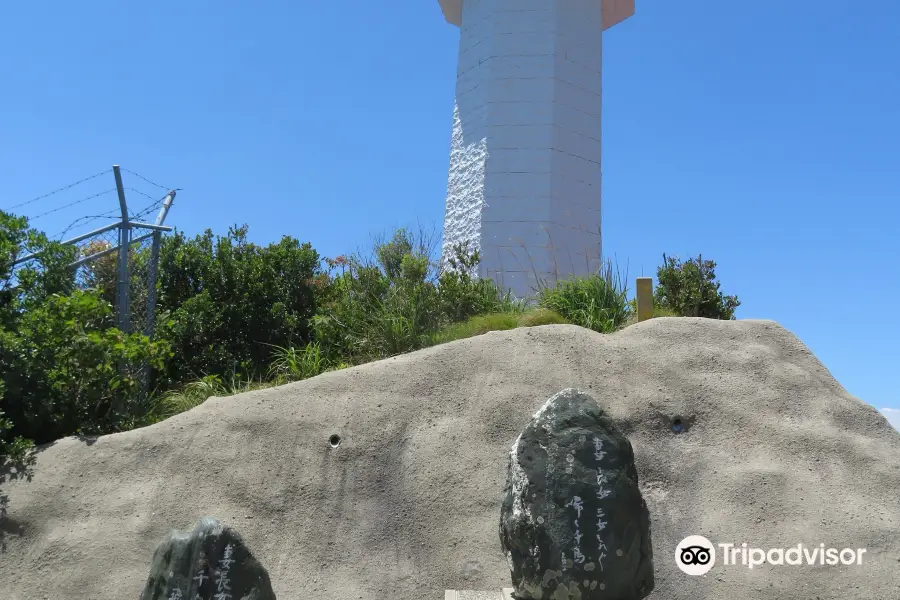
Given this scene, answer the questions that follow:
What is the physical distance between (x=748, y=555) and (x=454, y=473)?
9.01ft

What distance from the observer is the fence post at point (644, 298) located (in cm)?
1020

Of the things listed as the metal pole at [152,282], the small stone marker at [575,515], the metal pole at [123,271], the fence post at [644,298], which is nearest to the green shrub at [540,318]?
the fence post at [644,298]

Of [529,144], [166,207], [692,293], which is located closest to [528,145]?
[529,144]

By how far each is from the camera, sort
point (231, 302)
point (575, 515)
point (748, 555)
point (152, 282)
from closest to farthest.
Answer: point (575, 515) → point (748, 555) → point (152, 282) → point (231, 302)

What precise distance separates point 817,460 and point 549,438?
10.6 feet

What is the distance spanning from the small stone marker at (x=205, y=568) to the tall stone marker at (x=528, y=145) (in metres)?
8.35

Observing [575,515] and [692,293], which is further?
[692,293]

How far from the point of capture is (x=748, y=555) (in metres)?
7.38

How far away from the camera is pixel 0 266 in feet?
30.1

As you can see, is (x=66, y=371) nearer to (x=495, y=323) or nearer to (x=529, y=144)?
(x=495, y=323)

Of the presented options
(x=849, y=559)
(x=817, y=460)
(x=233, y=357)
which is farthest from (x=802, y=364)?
(x=233, y=357)

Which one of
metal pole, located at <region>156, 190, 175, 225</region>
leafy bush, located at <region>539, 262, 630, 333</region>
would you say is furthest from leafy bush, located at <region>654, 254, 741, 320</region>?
metal pole, located at <region>156, 190, 175, 225</region>

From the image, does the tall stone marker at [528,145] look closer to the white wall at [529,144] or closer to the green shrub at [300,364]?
the white wall at [529,144]

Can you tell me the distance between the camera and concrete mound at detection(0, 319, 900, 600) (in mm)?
7523
